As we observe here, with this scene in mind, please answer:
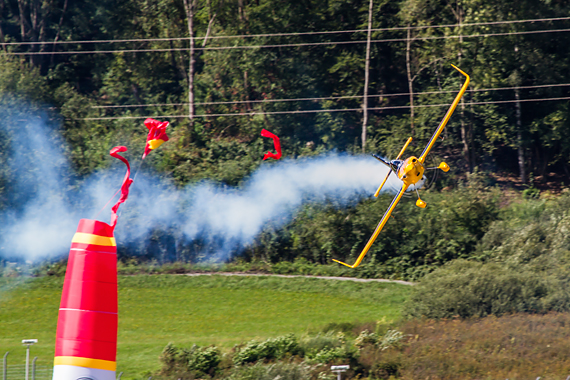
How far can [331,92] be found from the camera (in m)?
60.8

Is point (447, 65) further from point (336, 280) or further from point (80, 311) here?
point (80, 311)

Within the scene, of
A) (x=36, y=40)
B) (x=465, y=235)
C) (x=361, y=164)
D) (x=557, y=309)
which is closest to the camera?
(x=557, y=309)

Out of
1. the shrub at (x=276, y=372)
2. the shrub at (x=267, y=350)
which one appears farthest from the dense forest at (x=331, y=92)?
the shrub at (x=276, y=372)

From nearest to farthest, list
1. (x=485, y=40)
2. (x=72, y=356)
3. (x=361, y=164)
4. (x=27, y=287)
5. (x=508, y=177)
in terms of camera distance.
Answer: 1. (x=72, y=356)
2. (x=361, y=164)
3. (x=27, y=287)
4. (x=485, y=40)
5. (x=508, y=177)

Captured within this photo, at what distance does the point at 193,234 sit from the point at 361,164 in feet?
46.3

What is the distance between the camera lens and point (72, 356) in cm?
1432

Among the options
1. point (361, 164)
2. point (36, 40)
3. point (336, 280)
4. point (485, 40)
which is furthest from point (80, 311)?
point (36, 40)

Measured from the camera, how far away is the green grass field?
34.1 meters

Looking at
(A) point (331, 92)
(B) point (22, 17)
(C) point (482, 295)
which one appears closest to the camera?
(C) point (482, 295)

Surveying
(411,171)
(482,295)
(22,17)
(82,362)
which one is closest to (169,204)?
(482,295)

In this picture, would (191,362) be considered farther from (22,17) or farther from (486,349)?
(22,17)

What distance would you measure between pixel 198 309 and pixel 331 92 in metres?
28.3

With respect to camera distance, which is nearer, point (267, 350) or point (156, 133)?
point (156, 133)

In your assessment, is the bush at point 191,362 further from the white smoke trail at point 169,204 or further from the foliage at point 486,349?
the white smoke trail at point 169,204
